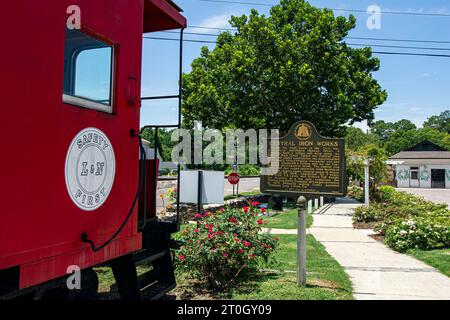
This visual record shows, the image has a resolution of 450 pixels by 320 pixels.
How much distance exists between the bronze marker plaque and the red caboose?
2.97 metres

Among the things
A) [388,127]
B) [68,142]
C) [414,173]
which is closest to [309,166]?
[68,142]

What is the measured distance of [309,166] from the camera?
6.09 m

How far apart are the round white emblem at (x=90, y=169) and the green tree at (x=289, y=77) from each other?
18.1 metres

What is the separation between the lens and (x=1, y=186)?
2250 millimetres

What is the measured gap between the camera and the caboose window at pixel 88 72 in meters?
3.06

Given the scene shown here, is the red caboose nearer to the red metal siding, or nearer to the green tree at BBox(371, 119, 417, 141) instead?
the red metal siding

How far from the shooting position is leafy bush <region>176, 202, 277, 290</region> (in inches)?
213

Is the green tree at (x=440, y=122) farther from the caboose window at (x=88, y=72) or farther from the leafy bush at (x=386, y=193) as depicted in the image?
the caboose window at (x=88, y=72)

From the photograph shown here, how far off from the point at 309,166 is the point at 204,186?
5.51 meters

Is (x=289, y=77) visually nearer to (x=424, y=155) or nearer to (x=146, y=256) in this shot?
(x=146, y=256)
